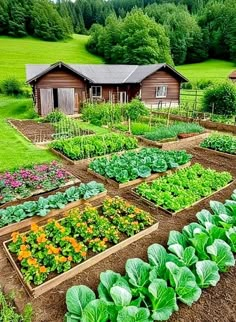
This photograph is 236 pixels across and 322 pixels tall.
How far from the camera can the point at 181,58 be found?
54.1 m

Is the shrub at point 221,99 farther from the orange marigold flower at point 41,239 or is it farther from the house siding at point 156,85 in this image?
the orange marigold flower at point 41,239

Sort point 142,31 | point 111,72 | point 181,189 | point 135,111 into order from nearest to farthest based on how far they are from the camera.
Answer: point 181,189 → point 135,111 → point 111,72 → point 142,31

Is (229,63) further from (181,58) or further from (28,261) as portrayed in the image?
(28,261)

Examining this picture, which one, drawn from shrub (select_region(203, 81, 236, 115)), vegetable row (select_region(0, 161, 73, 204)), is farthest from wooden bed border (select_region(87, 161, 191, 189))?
shrub (select_region(203, 81, 236, 115))

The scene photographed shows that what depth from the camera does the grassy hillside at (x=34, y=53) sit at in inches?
1604

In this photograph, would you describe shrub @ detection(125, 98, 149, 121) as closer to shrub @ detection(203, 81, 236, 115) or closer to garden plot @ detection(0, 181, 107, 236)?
shrub @ detection(203, 81, 236, 115)

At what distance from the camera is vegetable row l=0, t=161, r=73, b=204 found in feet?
20.0

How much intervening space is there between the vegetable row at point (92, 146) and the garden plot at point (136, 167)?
1.08 metres

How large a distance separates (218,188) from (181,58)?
5302 cm

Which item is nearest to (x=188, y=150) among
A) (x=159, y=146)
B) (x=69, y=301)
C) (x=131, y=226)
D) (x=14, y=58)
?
(x=159, y=146)

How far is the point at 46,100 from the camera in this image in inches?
723

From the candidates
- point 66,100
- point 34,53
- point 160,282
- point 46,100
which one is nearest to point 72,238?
point 160,282

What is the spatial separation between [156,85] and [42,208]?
1945 centimetres

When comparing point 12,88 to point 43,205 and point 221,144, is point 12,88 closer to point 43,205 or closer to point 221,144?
point 221,144
